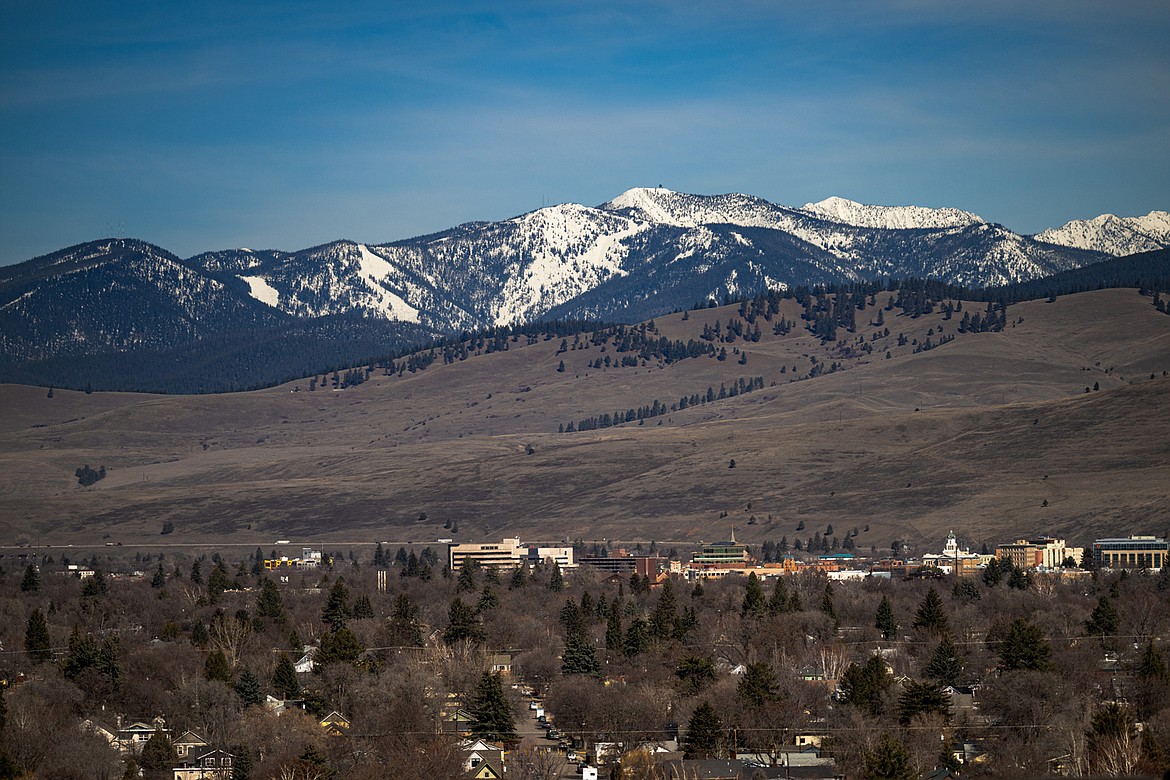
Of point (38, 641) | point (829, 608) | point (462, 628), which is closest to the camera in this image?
point (38, 641)

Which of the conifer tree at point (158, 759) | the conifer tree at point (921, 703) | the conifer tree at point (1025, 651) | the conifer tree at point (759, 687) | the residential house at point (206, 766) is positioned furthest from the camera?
the conifer tree at point (1025, 651)

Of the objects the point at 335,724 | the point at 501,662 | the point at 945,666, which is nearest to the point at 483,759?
the point at 335,724

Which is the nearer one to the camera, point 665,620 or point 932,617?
point 665,620

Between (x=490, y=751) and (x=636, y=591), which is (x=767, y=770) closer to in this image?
(x=490, y=751)

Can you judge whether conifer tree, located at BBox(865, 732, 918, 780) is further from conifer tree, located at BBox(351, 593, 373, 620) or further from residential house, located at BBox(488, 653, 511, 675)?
conifer tree, located at BBox(351, 593, 373, 620)

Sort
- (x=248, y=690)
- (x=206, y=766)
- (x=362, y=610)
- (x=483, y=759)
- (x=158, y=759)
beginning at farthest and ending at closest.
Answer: (x=362, y=610), (x=248, y=690), (x=158, y=759), (x=206, y=766), (x=483, y=759)

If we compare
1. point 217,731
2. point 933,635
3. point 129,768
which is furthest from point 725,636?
point 129,768

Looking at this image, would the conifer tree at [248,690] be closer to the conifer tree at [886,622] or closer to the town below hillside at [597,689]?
the town below hillside at [597,689]

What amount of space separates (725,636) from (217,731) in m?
51.9

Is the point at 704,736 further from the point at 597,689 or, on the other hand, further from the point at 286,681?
the point at 286,681

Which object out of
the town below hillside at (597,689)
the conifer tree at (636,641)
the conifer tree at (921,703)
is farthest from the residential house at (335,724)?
the conifer tree at (636,641)

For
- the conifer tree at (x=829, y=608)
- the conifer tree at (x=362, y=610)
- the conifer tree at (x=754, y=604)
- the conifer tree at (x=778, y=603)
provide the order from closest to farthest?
1. the conifer tree at (x=829, y=608)
2. the conifer tree at (x=754, y=604)
3. the conifer tree at (x=778, y=603)
4. the conifer tree at (x=362, y=610)

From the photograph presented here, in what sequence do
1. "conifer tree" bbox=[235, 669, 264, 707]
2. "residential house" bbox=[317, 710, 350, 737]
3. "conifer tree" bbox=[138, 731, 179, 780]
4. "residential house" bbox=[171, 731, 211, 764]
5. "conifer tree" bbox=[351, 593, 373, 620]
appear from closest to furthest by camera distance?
"conifer tree" bbox=[138, 731, 179, 780] → "residential house" bbox=[171, 731, 211, 764] → "residential house" bbox=[317, 710, 350, 737] → "conifer tree" bbox=[235, 669, 264, 707] → "conifer tree" bbox=[351, 593, 373, 620]

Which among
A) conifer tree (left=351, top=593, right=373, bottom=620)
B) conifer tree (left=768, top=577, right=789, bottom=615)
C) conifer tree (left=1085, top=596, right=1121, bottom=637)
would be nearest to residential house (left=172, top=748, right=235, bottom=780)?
conifer tree (left=351, top=593, right=373, bottom=620)
